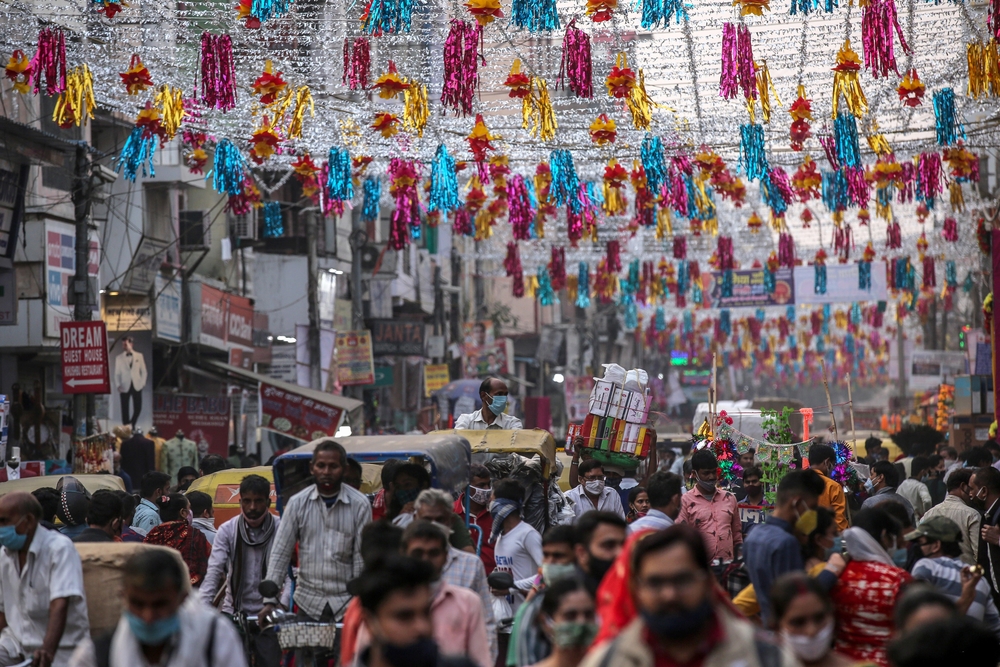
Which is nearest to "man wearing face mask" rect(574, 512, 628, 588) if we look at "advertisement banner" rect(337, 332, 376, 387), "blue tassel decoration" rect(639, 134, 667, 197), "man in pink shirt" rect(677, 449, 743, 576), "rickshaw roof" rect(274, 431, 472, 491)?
"rickshaw roof" rect(274, 431, 472, 491)

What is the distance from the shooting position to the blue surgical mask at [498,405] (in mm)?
13031

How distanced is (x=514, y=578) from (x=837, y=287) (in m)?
26.2

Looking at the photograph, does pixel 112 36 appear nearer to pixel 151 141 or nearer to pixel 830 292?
pixel 151 141

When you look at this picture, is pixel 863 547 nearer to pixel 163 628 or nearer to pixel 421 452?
pixel 163 628

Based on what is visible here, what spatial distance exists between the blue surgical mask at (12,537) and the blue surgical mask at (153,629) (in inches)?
88.5

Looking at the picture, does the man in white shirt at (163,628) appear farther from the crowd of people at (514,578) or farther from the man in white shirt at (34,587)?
the man in white shirt at (34,587)

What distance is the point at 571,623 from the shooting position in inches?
184

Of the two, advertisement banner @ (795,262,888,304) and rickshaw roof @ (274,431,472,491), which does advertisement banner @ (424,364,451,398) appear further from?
rickshaw roof @ (274,431,472,491)

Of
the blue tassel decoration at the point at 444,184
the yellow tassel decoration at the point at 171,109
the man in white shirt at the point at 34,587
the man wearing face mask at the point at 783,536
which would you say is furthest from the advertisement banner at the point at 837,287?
the man in white shirt at the point at 34,587

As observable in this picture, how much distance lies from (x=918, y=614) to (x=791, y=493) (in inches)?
69.3

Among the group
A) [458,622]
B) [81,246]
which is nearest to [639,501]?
[458,622]

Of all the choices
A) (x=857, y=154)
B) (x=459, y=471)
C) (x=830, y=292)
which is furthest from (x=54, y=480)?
(x=830, y=292)

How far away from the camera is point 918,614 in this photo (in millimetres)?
4523

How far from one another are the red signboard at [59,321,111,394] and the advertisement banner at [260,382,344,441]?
4402 millimetres
